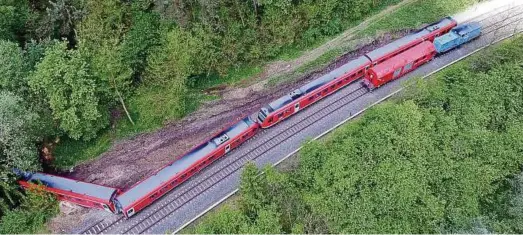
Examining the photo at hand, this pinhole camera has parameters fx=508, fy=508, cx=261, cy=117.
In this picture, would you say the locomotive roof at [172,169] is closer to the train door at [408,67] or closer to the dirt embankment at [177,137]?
the dirt embankment at [177,137]

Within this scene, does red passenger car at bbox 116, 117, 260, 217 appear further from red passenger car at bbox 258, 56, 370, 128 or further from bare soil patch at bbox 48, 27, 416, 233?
bare soil patch at bbox 48, 27, 416, 233

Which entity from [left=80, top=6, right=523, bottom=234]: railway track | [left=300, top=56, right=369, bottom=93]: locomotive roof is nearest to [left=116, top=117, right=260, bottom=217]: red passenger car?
[left=80, top=6, right=523, bottom=234]: railway track

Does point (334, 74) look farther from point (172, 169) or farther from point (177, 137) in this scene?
point (172, 169)

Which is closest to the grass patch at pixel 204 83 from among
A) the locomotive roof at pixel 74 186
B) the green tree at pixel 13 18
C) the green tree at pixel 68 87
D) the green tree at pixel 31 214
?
the green tree at pixel 68 87

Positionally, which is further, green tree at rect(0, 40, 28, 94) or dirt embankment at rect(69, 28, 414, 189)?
dirt embankment at rect(69, 28, 414, 189)

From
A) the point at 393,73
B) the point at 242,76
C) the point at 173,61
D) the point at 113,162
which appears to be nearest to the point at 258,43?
the point at 242,76

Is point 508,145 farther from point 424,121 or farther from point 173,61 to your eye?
point 173,61
